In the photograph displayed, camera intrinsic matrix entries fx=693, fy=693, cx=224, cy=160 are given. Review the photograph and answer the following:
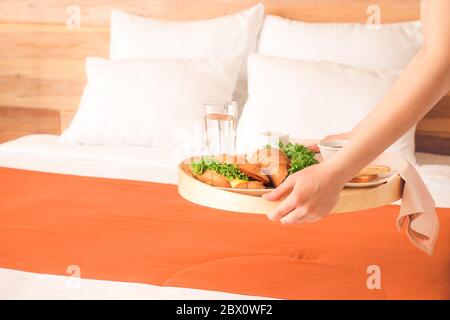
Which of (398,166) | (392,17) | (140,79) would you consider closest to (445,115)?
(392,17)

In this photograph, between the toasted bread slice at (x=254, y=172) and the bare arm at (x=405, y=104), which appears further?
the toasted bread slice at (x=254, y=172)

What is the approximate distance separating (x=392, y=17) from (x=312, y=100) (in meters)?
0.71

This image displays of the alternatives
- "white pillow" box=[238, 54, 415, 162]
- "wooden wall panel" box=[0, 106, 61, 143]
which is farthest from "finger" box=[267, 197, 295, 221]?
"wooden wall panel" box=[0, 106, 61, 143]

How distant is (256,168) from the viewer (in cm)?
161

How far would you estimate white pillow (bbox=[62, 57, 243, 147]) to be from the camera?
2.92 metres

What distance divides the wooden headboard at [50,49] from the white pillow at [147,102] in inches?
19.9

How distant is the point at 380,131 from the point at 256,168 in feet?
1.29

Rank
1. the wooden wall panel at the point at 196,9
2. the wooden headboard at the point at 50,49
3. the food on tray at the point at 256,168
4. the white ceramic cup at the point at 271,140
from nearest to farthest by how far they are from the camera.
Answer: the food on tray at the point at 256,168, the white ceramic cup at the point at 271,140, the wooden wall panel at the point at 196,9, the wooden headboard at the point at 50,49

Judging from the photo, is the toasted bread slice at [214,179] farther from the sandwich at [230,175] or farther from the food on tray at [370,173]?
the food on tray at [370,173]

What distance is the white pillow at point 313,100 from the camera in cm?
267

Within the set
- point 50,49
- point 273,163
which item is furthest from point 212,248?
point 50,49

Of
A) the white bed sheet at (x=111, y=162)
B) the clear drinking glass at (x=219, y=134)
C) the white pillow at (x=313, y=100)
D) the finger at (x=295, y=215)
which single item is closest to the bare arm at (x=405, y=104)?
the finger at (x=295, y=215)

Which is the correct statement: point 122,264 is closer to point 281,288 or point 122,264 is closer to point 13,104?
point 281,288

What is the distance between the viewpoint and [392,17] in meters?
3.12
